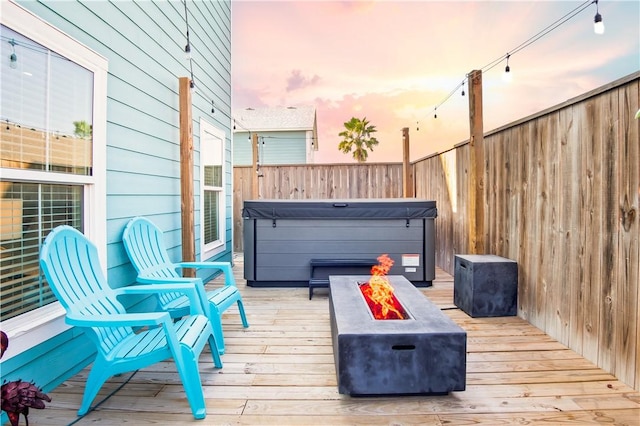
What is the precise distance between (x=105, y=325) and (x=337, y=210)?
2.87 meters

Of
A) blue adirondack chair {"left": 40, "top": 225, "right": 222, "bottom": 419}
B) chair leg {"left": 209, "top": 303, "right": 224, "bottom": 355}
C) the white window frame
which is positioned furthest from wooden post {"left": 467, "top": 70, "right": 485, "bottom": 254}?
the white window frame

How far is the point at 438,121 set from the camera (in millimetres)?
5273

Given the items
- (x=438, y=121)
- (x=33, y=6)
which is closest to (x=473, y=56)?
(x=438, y=121)

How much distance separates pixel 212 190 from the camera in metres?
4.69

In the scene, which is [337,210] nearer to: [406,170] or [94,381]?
[406,170]

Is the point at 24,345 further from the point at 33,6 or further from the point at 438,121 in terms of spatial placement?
the point at 438,121

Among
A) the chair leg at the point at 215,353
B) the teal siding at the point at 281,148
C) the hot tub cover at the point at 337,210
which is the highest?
the teal siding at the point at 281,148

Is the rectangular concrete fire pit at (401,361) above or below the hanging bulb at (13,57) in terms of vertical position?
below

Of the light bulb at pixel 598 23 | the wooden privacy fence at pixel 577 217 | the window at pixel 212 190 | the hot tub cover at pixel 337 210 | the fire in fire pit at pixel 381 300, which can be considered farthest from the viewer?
the window at pixel 212 190

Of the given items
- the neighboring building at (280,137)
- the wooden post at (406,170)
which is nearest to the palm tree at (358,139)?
the neighboring building at (280,137)

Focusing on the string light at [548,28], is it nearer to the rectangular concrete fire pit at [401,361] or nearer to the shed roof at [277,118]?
the rectangular concrete fire pit at [401,361]

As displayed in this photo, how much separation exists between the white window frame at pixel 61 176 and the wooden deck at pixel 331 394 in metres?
0.39

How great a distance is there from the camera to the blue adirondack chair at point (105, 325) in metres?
1.68

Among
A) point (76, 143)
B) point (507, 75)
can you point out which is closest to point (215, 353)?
point (76, 143)
